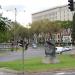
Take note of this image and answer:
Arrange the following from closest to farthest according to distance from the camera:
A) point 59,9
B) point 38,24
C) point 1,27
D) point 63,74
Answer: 1. point 63,74
2. point 1,27
3. point 38,24
4. point 59,9

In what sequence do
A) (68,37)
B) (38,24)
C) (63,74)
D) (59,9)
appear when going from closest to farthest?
(63,74)
(38,24)
(68,37)
(59,9)

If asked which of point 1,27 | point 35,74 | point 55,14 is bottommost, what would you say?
point 35,74

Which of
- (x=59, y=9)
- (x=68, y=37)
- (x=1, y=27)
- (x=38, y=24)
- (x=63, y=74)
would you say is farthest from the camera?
(x=59, y=9)

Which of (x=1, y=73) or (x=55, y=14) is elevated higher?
(x=55, y=14)

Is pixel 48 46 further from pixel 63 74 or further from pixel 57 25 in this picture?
pixel 57 25

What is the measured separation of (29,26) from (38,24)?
50.0 ft

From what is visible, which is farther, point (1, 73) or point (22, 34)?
point (22, 34)

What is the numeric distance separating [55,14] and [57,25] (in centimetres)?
4297

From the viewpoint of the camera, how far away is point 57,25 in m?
146

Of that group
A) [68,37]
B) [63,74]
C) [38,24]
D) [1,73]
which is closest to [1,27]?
[1,73]

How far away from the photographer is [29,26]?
15700 centimetres

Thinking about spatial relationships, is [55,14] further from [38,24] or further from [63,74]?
[63,74]

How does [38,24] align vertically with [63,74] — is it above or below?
above

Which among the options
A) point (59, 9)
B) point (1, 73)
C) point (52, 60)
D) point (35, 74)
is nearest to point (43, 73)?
point (35, 74)
